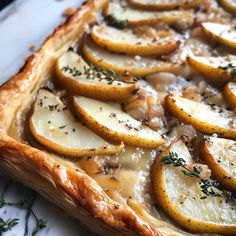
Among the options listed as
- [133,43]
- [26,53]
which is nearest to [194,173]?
[133,43]

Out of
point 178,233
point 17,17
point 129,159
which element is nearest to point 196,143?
point 129,159

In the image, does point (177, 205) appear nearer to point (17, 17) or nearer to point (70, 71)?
point (70, 71)

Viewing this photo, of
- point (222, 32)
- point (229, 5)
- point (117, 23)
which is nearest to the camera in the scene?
point (222, 32)

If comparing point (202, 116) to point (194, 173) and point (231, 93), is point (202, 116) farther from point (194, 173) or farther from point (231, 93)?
point (194, 173)

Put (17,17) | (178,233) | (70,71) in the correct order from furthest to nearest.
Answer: (17,17)
(70,71)
(178,233)

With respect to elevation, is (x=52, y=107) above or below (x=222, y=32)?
above
